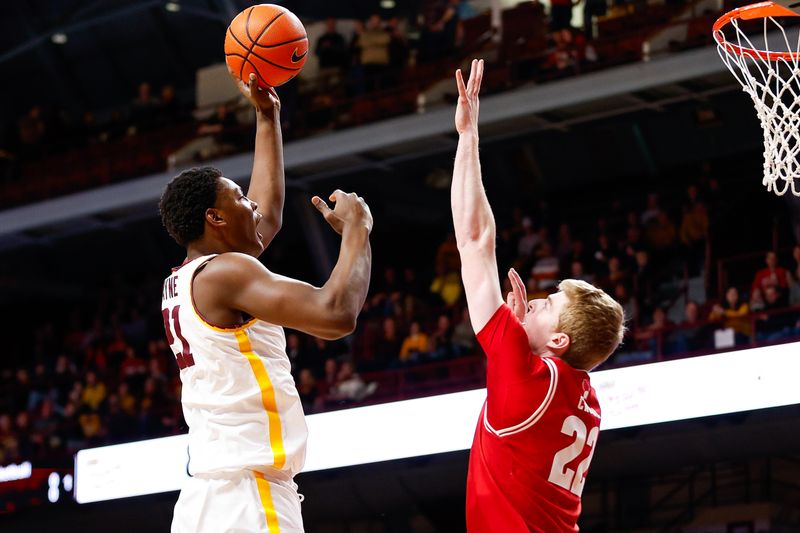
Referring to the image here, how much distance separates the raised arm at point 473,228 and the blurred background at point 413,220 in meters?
6.69

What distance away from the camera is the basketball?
4.26 metres

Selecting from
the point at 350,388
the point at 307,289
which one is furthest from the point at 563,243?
the point at 307,289

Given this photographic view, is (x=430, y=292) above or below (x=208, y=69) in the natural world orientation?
below

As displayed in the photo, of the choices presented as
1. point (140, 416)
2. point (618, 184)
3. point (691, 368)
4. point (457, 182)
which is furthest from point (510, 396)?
point (618, 184)

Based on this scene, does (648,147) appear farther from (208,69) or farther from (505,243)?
(208,69)

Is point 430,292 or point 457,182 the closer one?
point 457,182

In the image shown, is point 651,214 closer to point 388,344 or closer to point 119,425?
point 388,344

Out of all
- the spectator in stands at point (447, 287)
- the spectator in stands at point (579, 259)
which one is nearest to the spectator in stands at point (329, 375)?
the spectator in stands at point (447, 287)

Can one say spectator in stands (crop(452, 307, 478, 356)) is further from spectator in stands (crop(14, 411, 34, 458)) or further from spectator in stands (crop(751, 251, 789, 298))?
spectator in stands (crop(14, 411, 34, 458))

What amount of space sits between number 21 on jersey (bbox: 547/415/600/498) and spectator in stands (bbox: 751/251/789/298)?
7.73 metres

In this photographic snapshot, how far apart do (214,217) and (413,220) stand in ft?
46.0

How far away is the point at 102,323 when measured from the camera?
57.9 feet

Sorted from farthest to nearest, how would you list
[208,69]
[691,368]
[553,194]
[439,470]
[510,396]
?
[208,69] → [553,194] → [439,470] → [691,368] → [510,396]

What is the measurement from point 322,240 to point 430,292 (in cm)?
197
